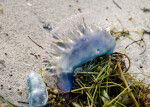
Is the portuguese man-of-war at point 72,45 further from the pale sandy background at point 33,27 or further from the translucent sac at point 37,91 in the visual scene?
the pale sandy background at point 33,27

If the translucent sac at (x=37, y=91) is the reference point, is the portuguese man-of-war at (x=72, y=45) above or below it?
above

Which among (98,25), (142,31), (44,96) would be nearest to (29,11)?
(98,25)

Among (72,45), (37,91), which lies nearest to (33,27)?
(72,45)

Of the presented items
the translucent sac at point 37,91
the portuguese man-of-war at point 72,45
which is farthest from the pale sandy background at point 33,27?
the portuguese man-of-war at point 72,45

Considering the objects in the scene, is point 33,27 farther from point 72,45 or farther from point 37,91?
point 37,91

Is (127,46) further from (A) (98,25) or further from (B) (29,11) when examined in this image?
(B) (29,11)

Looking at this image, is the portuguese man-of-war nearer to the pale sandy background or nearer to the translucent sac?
the translucent sac

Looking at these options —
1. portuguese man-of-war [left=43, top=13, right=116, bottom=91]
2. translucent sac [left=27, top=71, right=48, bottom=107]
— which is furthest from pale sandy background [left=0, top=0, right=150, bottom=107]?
portuguese man-of-war [left=43, top=13, right=116, bottom=91]
